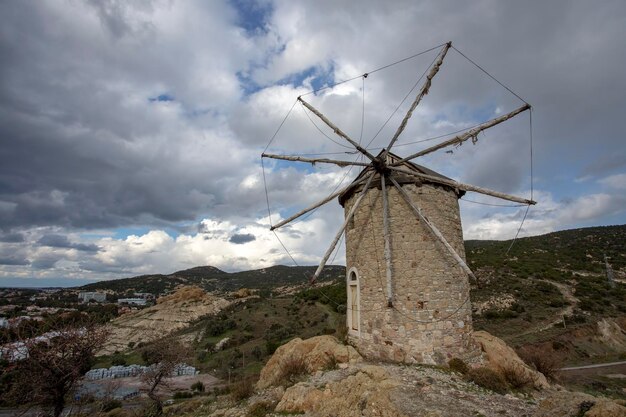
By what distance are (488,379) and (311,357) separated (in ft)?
17.2

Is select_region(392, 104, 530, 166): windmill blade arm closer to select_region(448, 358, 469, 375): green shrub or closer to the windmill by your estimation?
the windmill

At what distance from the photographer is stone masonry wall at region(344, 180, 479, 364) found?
1030 centimetres

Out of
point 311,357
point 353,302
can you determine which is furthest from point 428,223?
point 311,357

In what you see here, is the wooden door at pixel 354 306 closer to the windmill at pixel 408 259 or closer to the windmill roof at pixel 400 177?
Result: the windmill at pixel 408 259

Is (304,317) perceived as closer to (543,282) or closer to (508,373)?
(543,282)

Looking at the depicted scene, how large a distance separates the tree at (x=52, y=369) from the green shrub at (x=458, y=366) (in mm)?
10827

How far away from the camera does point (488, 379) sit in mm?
9250

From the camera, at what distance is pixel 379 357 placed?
10672 mm

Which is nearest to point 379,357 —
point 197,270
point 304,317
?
point 304,317

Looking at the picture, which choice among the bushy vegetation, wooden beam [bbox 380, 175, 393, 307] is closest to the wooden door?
wooden beam [bbox 380, 175, 393, 307]

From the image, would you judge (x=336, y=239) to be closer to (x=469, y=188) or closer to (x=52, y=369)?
(x=469, y=188)

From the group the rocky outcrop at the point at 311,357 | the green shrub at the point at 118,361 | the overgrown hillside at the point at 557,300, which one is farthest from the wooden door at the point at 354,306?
the green shrub at the point at 118,361

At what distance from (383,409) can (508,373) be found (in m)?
4.99

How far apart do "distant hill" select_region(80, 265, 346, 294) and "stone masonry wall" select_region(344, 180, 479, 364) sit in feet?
268
